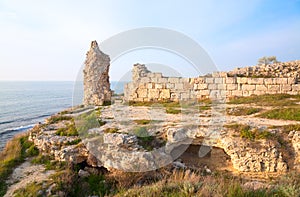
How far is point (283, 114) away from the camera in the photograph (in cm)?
939

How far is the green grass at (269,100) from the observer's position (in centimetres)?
1198

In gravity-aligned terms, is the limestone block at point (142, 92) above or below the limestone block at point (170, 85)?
below

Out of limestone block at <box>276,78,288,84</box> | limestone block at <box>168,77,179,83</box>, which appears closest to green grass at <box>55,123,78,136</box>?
limestone block at <box>168,77,179,83</box>

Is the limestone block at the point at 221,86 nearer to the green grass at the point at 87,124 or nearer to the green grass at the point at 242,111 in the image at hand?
the green grass at the point at 242,111

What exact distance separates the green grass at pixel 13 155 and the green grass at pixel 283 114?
30.0 feet

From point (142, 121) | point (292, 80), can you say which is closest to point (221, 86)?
point (292, 80)

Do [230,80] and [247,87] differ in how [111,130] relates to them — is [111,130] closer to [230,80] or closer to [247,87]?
[230,80]

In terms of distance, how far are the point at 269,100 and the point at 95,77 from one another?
1037 centimetres

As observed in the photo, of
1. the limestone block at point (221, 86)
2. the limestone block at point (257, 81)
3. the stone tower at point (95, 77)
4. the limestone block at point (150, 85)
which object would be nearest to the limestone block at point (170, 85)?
the limestone block at point (150, 85)

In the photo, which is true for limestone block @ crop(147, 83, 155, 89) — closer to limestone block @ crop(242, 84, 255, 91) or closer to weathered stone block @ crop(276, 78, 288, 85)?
limestone block @ crop(242, 84, 255, 91)

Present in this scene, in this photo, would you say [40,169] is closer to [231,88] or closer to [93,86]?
[93,86]

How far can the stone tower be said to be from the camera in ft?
47.8

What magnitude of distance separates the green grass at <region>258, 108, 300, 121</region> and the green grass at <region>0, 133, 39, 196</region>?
9.14 m

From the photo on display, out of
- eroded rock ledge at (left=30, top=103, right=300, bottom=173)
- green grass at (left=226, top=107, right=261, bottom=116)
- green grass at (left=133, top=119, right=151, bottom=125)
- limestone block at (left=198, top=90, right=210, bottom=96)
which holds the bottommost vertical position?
eroded rock ledge at (left=30, top=103, right=300, bottom=173)
